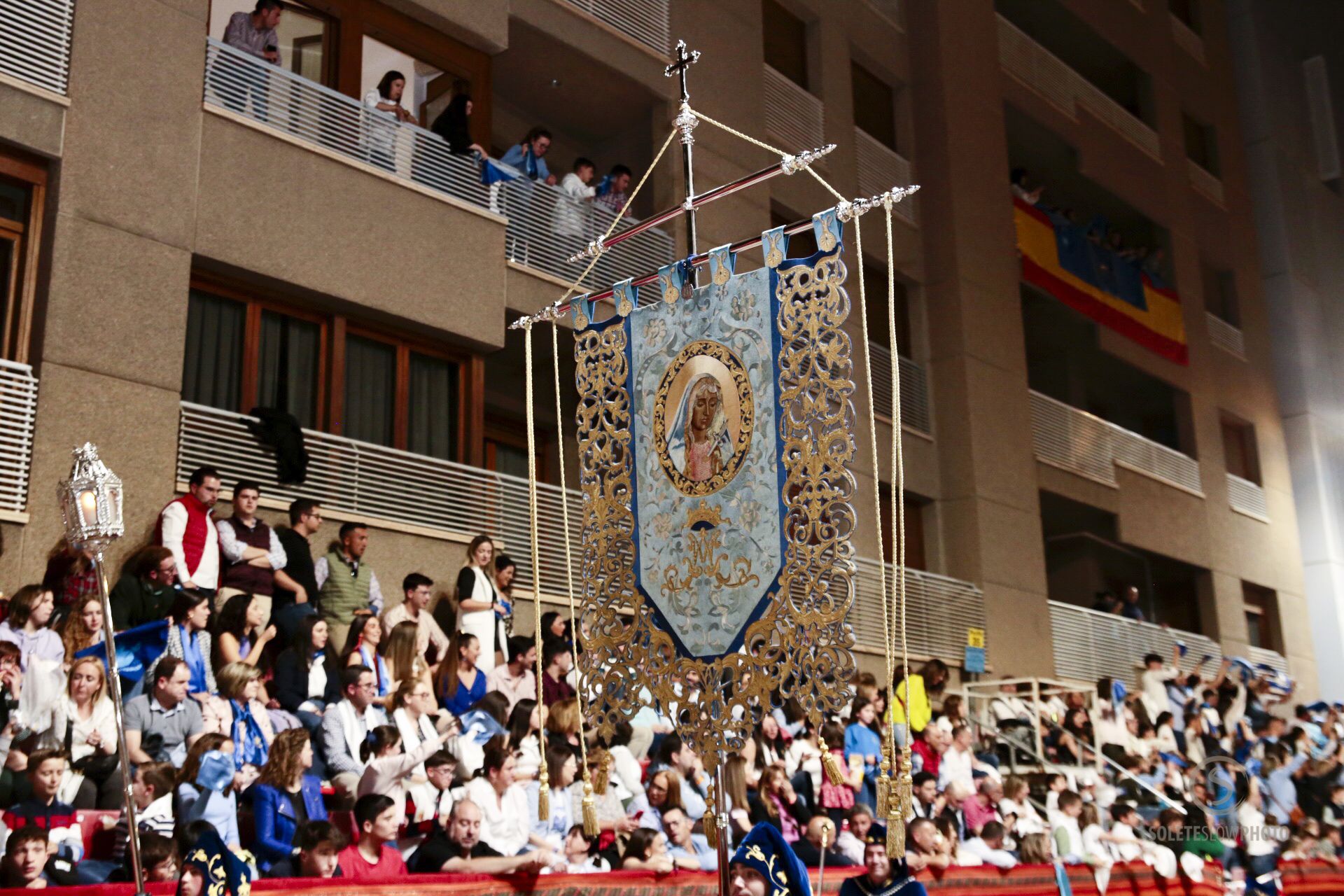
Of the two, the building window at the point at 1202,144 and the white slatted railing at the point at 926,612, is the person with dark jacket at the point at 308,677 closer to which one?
the white slatted railing at the point at 926,612

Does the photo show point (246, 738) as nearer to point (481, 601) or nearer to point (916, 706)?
point (481, 601)

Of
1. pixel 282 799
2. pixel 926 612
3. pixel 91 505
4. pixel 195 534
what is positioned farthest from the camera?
pixel 926 612

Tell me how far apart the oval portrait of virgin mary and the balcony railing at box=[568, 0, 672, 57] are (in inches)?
391

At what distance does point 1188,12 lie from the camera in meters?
27.3

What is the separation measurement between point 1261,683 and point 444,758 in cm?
1457

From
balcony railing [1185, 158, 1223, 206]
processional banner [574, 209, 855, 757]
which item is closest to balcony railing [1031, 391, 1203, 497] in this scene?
balcony railing [1185, 158, 1223, 206]

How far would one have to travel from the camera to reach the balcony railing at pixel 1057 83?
21.9 m

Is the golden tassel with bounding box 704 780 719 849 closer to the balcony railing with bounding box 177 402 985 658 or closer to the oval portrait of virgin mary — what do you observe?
the oval portrait of virgin mary

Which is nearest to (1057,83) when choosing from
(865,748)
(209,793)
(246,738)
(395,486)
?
(865,748)

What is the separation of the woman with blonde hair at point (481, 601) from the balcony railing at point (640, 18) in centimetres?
688

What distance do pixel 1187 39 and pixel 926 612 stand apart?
47.8 feet

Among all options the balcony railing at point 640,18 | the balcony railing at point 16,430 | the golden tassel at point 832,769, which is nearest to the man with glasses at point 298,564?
the balcony railing at point 16,430

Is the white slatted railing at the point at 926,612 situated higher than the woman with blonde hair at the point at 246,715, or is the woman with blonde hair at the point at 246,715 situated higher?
the white slatted railing at the point at 926,612

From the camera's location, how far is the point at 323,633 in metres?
9.31
